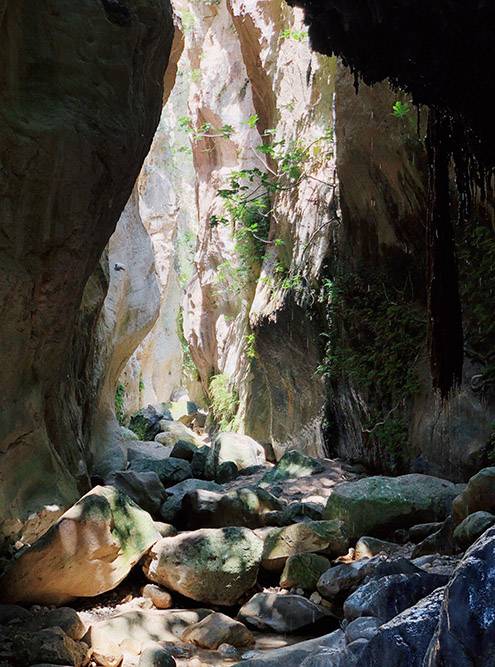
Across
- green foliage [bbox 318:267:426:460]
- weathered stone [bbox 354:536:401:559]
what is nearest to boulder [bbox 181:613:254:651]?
weathered stone [bbox 354:536:401:559]

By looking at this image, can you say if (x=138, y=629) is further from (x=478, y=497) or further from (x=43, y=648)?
(x=478, y=497)

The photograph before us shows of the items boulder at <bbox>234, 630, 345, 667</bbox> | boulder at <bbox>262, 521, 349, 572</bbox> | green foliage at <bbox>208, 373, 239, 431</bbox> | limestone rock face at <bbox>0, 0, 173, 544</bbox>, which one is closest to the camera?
boulder at <bbox>234, 630, 345, 667</bbox>

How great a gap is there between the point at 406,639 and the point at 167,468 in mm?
8421

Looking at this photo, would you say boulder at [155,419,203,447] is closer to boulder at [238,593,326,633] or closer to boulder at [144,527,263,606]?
boulder at [144,527,263,606]

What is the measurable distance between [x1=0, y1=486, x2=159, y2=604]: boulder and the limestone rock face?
505 millimetres

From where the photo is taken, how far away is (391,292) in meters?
9.55

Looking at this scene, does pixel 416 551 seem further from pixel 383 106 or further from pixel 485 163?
pixel 383 106

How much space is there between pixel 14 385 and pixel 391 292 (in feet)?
19.0

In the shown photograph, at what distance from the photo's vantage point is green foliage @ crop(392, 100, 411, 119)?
806 cm

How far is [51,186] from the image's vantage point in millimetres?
5715

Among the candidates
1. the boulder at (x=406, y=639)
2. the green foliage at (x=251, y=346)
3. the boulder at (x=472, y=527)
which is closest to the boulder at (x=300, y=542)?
the boulder at (x=472, y=527)

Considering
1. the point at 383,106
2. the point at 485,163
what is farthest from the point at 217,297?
the point at 485,163

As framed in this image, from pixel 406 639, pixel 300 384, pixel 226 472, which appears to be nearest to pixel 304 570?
pixel 406 639

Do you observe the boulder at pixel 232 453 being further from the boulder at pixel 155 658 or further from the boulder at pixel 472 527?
the boulder at pixel 155 658
